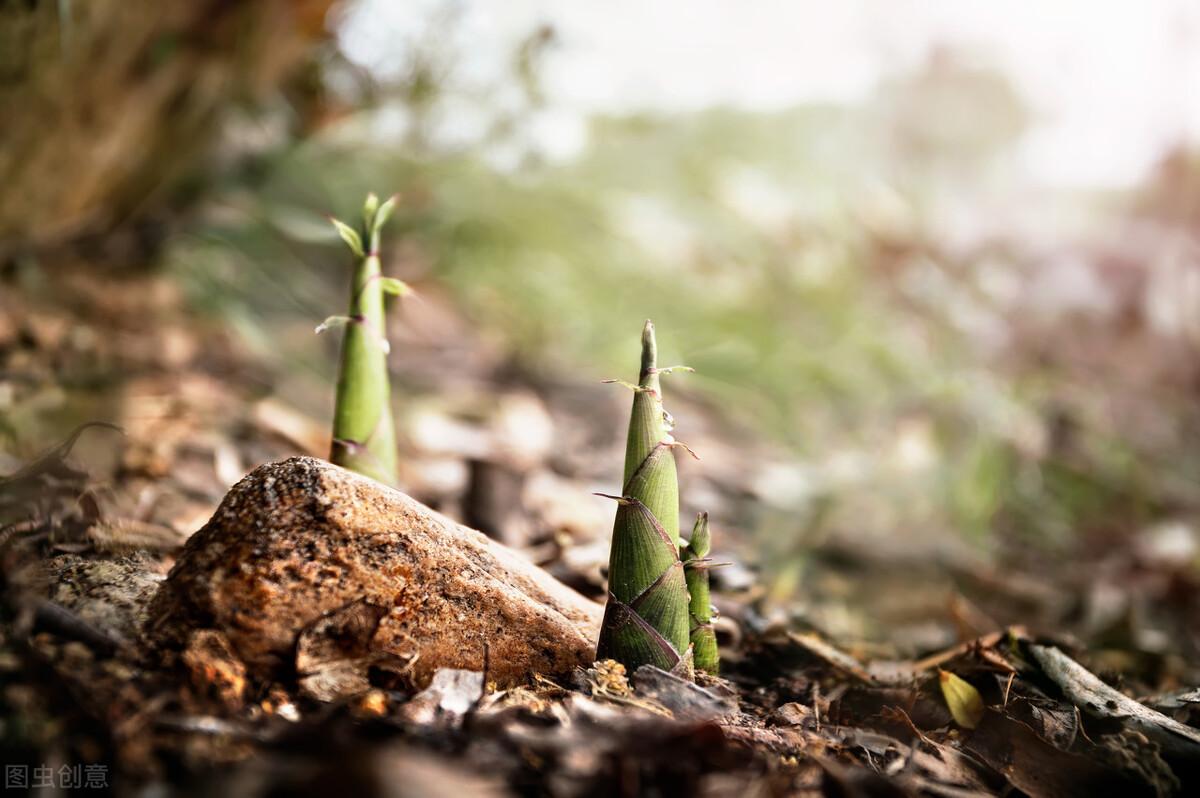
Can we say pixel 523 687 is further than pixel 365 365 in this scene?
No

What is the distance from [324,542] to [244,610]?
3.7 inches

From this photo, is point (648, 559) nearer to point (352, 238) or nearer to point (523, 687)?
point (523, 687)

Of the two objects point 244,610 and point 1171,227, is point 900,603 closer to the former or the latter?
point 244,610

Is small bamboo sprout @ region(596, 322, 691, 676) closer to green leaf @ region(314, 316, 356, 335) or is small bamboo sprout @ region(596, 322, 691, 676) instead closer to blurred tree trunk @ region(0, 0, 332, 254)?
green leaf @ region(314, 316, 356, 335)

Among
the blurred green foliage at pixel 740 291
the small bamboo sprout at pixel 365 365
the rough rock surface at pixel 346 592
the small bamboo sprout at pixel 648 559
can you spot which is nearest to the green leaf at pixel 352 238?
the small bamboo sprout at pixel 365 365

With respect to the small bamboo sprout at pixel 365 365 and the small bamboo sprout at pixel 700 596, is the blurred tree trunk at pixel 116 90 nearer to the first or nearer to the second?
the small bamboo sprout at pixel 365 365

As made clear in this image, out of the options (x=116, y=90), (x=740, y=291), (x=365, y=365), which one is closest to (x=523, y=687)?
(x=365, y=365)

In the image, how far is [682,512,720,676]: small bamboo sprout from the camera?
87 cm

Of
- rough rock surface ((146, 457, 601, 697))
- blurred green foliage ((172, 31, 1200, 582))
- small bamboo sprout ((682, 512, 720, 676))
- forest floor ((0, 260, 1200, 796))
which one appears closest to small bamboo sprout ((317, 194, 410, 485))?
rough rock surface ((146, 457, 601, 697))

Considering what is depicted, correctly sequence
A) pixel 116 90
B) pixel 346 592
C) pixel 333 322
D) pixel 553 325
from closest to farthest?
pixel 346 592, pixel 333 322, pixel 116 90, pixel 553 325

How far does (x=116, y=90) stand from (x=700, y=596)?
1.77 metres

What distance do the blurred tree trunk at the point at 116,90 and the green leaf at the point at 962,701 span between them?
1552mm

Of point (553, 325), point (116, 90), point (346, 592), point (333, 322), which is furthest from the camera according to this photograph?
point (553, 325)

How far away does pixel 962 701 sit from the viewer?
93 cm
